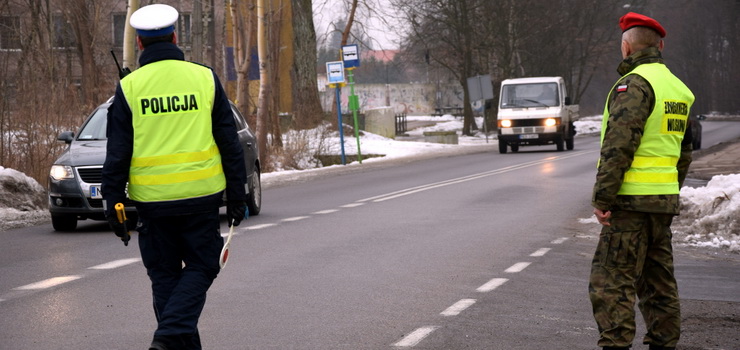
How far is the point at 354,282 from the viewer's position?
32.4 ft

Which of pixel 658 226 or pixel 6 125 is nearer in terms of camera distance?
pixel 658 226

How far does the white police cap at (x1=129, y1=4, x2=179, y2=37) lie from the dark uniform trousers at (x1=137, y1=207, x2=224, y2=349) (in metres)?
0.89

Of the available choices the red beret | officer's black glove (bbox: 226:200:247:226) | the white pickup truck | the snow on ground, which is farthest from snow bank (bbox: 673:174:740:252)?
the white pickup truck

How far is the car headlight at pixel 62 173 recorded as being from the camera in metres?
14.4

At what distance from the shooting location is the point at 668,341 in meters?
6.30

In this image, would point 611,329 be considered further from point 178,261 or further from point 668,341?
point 178,261

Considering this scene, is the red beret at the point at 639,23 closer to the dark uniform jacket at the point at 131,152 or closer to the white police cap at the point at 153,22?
the dark uniform jacket at the point at 131,152

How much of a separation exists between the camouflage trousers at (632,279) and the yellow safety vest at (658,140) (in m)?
0.15

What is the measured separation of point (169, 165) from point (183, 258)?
487mm

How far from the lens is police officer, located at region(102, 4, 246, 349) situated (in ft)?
19.1

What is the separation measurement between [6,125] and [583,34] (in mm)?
53909

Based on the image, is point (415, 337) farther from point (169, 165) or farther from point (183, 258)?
point (169, 165)

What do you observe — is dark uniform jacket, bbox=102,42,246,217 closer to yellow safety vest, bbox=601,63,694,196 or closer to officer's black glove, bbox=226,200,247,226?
officer's black glove, bbox=226,200,247,226

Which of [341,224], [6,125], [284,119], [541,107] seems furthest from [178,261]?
[284,119]
